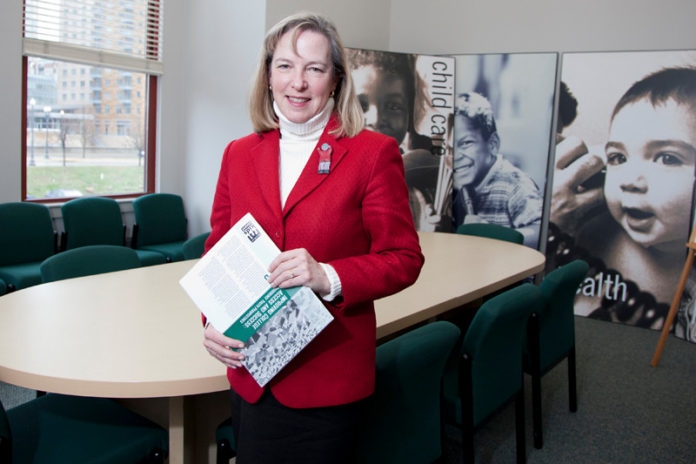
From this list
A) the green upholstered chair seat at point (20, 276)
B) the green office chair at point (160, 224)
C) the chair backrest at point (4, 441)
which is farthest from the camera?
the green office chair at point (160, 224)

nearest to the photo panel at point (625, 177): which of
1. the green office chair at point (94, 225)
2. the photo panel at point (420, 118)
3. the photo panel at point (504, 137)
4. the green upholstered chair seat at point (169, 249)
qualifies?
the photo panel at point (504, 137)

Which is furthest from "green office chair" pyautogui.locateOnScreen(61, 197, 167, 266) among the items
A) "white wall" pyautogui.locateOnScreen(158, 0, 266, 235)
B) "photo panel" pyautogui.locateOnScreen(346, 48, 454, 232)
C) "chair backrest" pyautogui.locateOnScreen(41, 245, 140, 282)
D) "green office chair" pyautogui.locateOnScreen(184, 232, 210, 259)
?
"photo panel" pyautogui.locateOnScreen(346, 48, 454, 232)

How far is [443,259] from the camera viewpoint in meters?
3.46

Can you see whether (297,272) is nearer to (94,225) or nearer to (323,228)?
(323,228)

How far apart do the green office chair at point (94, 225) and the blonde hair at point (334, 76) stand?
347 cm

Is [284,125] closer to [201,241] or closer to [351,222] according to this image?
[351,222]

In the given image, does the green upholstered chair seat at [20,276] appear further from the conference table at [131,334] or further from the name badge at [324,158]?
the name badge at [324,158]

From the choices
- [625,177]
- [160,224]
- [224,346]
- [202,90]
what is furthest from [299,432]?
[202,90]

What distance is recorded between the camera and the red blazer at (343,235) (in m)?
1.26

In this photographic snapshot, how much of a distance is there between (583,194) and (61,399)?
4.55 m

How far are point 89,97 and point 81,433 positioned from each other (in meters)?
4.05

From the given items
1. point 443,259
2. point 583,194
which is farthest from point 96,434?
point 583,194

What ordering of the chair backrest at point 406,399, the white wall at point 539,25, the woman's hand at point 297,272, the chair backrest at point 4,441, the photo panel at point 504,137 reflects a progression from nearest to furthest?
the woman's hand at point 297,272, the chair backrest at point 4,441, the chair backrest at point 406,399, the white wall at point 539,25, the photo panel at point 504,137

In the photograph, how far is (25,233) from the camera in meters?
4.21
